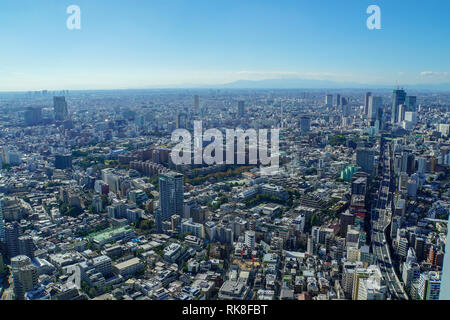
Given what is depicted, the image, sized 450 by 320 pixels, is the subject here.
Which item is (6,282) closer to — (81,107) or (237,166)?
(237,166)

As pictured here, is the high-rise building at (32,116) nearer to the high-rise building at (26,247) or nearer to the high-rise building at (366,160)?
the high-rise building at (26,247)

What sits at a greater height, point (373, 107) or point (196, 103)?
point (196, 103)

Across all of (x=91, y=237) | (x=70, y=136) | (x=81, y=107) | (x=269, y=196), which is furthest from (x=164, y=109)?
(x=91, y=237)

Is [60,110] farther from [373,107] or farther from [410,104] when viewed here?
[410,104]

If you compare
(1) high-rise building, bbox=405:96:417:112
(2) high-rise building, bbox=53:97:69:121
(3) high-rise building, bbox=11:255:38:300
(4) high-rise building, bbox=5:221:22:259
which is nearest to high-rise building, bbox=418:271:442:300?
(3) high-rise building, bbox=11:255:38:300

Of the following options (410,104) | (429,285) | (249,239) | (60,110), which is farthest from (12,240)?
(410,104)

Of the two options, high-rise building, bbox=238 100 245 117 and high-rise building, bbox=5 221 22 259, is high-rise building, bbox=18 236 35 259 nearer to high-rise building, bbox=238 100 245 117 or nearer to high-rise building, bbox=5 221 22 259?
high-rise building, bbox=5 221 22 259
